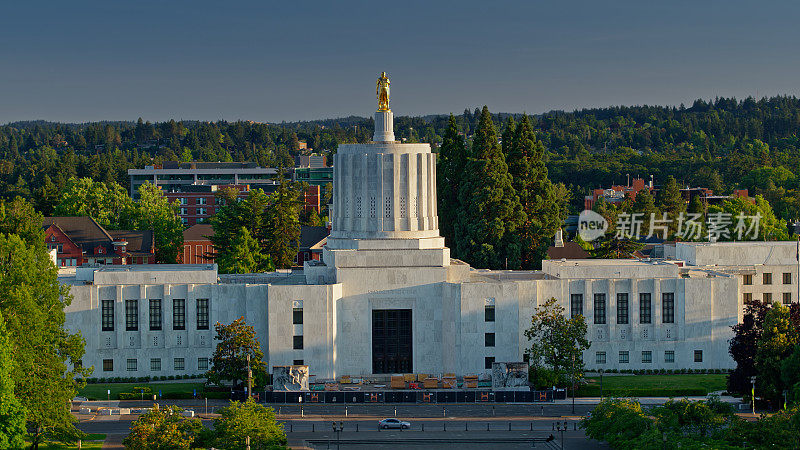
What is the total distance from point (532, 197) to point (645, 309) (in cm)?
3311

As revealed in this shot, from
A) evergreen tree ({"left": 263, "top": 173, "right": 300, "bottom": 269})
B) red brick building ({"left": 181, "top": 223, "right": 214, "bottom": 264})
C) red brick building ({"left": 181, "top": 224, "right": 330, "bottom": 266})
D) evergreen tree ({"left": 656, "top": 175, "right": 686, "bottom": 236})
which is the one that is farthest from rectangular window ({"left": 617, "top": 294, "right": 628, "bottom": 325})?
evergreen tree ({"left": 656, "top": 175, "right": 686, "bottom": 236})

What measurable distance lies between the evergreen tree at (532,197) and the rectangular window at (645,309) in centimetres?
2850

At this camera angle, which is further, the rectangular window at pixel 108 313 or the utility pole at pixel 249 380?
the rectangular window at pixel 108 313

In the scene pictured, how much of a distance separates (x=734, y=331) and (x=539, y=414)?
1827cm


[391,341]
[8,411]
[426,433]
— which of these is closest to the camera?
[8,411]

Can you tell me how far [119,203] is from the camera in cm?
19038

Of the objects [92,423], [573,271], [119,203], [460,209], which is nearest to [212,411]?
[92,423]

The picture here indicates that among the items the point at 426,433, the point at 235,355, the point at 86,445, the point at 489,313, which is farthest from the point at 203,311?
the point at 426,433

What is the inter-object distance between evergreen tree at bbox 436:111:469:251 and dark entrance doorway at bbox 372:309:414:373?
3653 centimetres

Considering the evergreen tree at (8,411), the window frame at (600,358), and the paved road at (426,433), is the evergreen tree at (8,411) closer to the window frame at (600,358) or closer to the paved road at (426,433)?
the paved road at (426,433)

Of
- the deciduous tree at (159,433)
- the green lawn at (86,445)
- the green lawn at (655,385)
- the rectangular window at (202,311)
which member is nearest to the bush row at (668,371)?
the green lawn at (655,385)

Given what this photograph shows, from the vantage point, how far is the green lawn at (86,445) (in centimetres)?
7244

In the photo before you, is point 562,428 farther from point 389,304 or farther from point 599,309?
point 599,309

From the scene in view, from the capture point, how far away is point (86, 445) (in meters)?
72.8
